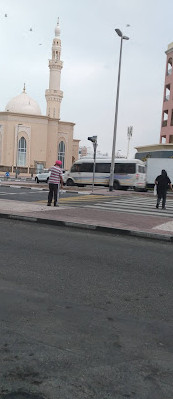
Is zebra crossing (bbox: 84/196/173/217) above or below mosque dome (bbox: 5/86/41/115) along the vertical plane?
below

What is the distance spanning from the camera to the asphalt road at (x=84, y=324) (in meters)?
2.46

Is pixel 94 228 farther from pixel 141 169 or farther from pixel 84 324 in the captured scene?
pixel 141 169

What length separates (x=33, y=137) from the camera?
66.4m

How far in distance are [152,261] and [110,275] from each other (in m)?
1.30

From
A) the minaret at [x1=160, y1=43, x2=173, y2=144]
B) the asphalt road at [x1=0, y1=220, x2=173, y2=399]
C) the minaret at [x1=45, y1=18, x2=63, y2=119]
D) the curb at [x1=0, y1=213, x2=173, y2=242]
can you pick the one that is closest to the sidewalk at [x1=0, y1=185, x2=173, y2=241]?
the curb at [x1=0, y1=213, x2=173, y2=242]

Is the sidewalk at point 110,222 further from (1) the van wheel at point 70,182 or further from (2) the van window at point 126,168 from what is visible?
(1) the van wheel at point 70,182

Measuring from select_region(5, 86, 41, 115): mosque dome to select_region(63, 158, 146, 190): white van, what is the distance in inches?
1653

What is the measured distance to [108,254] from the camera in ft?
21.0

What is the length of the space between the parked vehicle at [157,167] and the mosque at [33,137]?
1447 inches

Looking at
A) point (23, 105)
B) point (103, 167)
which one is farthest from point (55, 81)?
point (103, 167)

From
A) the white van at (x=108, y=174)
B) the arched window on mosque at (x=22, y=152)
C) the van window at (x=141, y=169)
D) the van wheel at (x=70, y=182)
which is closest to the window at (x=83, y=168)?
the white van at (x=108, y=174)

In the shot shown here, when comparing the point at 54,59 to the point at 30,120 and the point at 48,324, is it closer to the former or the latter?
the point at 30,120

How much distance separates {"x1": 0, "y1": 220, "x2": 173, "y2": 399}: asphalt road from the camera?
2.46 metres

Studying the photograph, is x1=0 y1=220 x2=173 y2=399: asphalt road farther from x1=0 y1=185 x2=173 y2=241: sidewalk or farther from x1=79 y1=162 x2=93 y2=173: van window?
x1=79 y1=162 x2=93 y2=173: van window
